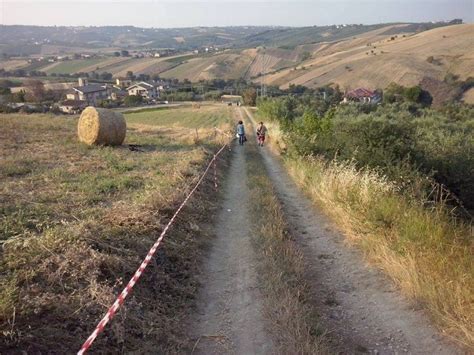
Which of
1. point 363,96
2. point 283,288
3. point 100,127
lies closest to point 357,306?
point 283,288

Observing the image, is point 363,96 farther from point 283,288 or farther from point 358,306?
point 283,288

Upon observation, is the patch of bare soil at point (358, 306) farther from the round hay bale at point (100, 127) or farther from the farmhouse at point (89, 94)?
the farmhouse at point (89, 94)

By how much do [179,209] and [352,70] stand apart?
330 ft

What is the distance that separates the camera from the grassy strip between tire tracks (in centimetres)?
527

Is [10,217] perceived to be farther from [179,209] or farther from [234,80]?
[234,80]

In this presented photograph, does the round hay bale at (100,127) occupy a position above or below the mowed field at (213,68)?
below

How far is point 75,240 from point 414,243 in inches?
211

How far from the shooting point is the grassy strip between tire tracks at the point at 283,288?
5270 mm

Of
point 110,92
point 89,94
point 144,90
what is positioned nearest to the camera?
point 89,94

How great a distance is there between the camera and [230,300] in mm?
6605

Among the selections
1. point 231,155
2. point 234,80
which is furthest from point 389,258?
point 234,80

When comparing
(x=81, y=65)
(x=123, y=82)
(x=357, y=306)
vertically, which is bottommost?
(x=357, y=306)

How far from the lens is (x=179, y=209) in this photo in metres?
9.20

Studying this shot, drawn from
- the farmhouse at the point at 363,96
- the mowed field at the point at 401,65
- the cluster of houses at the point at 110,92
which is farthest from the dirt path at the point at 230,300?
the mowed field at the point at 401,65
